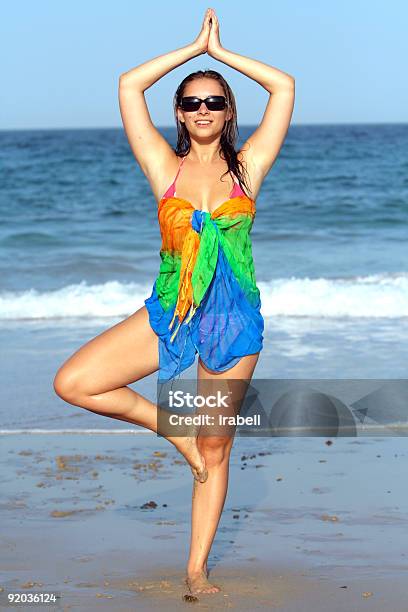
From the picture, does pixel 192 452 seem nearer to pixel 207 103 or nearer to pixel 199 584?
pixel 199 584

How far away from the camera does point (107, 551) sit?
489 cm

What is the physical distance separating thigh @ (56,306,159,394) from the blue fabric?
5 centimetres

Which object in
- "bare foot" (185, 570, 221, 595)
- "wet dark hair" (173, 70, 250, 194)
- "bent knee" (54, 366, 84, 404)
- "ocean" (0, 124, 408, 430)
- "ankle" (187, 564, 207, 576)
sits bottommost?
"ocean" (0, 124, 408, 430)

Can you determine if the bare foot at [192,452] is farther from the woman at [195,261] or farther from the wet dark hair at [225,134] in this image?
the wet dark hair at [225,134]

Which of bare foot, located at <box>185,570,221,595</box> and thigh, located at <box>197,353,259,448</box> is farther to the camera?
bare foot, located at <box>185,570,221,595</box>

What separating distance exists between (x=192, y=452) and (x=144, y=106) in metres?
1.32

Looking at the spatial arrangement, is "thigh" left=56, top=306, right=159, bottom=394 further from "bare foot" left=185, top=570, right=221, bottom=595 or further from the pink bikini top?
"bare foot" left=185, top=570, right=221, bottom=595

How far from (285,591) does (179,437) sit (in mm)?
743

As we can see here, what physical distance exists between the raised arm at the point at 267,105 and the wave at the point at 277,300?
8078 mm

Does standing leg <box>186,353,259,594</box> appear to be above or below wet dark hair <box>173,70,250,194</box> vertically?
below

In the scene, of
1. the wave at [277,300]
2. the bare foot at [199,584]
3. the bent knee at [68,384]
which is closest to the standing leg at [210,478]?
the bare foot at [199,584]

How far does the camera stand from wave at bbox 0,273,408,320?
41.7 ft

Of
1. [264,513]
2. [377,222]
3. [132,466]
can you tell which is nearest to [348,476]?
[264,513]

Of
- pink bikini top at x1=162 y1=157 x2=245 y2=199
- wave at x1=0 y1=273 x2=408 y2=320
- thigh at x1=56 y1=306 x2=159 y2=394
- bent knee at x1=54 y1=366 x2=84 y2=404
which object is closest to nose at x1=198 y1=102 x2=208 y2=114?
pink bikini top at x1=162 y1=157 x2=245 y2=199
